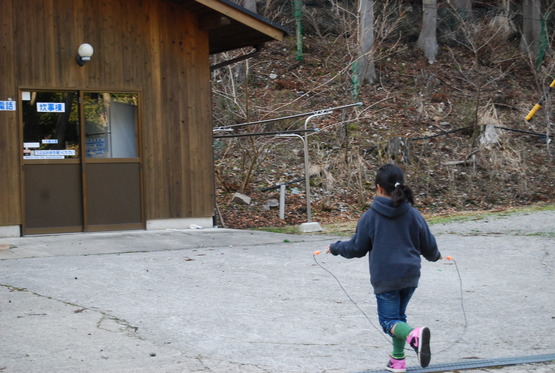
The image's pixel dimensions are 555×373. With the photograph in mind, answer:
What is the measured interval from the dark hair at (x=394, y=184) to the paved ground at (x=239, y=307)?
1.19 meters

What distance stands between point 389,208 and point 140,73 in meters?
8.23

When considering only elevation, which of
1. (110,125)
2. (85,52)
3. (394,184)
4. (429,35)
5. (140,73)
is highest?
(429,35)

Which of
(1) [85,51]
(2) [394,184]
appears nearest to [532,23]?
(1) [85,51]

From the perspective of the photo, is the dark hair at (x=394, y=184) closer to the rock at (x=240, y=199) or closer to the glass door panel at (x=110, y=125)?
the glass door panel at (x=110, y=125)

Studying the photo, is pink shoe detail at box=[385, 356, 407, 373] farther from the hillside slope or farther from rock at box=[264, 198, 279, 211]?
rock at box=[264, 198, 279, 211]

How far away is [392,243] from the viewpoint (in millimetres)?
4918

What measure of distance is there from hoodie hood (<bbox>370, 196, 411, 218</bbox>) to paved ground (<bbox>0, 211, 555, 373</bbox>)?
1073mm

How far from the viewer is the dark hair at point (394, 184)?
488 cm

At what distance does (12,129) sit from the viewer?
37.4 ft

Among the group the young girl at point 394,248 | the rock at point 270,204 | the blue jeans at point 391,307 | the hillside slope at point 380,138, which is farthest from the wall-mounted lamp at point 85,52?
the blue jeans at point 391,307

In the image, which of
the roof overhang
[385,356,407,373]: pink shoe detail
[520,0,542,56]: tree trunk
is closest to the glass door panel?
the roof overhang

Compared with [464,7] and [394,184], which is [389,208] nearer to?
[394,184]

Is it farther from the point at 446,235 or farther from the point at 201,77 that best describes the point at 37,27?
the point at 446,235

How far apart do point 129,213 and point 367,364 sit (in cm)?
770
